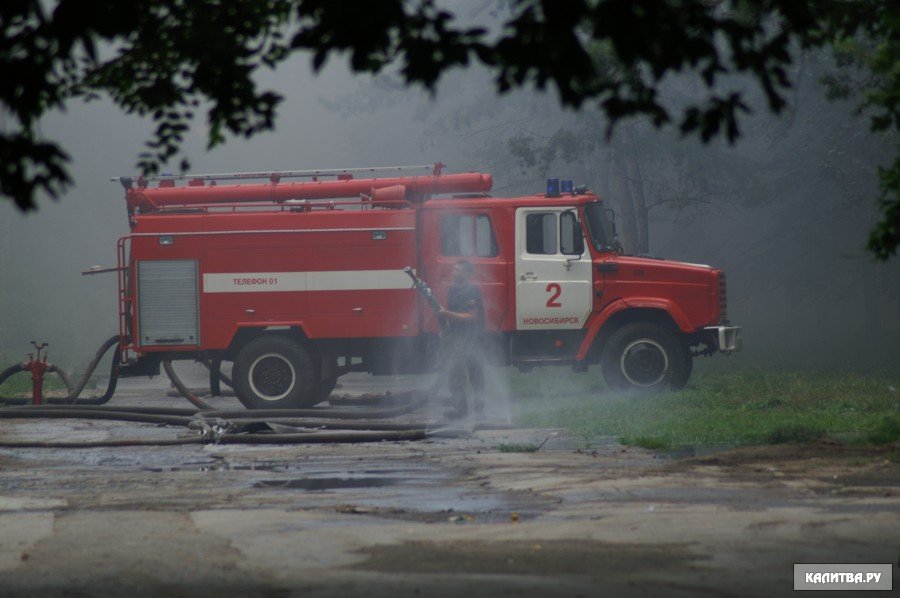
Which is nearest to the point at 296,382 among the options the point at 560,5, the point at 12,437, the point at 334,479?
the point at 12,437

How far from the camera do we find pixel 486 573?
6.32 meters

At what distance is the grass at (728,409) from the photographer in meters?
12.5

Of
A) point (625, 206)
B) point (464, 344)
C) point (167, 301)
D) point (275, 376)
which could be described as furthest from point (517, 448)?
point (625, 206)

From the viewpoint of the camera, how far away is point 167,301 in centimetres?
1894

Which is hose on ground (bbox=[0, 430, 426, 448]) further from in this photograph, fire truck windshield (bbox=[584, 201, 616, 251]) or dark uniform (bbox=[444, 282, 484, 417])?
fire truck windshield (bbox=[584, 201, 616, 251])

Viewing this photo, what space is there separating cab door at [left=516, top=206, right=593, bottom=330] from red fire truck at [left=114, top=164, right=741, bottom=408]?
19mm

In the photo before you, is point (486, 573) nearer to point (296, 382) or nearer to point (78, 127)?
point (296, 382)

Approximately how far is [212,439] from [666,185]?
1088 inches

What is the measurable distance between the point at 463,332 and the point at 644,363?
302 cm

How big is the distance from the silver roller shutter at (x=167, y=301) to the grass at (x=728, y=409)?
4.74 metres

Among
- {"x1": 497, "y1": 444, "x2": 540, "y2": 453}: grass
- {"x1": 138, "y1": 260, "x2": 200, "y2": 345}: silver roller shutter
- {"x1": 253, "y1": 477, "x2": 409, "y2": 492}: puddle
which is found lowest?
{"x1": 253, "y1": 477, "x2": 409, "y2": 492}: puddle

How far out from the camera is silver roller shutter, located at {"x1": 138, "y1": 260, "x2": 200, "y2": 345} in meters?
18.9

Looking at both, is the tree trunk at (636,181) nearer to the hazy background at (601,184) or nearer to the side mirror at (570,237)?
the hazy background at (601,184)

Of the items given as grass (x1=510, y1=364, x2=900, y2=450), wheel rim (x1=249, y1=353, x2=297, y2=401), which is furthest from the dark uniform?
wheel rim (x1=249, y1=353, x2=297, y2=401)
